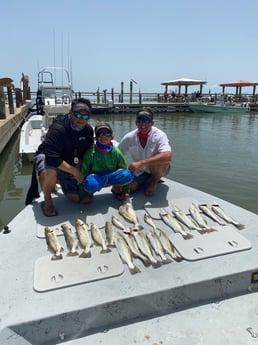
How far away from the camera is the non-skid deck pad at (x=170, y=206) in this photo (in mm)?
3338

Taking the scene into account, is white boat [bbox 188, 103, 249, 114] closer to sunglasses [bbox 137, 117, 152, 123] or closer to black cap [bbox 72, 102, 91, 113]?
sunglasses [bbox 137, 117, 152, 123]

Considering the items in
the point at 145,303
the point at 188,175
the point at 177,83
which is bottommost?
the point at 188,175

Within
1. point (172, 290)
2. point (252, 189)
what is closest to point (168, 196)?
point (172, 290)

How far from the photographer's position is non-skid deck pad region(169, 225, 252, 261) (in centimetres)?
254

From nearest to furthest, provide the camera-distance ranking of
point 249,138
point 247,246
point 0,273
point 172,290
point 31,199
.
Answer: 1. point 172,290
2. point 0,273
3. point 247,246
4. point 31,199
5. point 249,138

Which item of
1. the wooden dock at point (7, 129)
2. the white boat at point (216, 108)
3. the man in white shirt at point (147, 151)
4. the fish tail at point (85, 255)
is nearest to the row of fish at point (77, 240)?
the fish tail at point (85, 255)

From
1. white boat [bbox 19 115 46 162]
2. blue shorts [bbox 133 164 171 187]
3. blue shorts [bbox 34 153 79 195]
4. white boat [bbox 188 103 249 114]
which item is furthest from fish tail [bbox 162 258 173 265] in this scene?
white boat [bbox 188 103 249 114]

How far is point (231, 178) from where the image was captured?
26.5ft

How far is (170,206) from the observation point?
11.6 feet

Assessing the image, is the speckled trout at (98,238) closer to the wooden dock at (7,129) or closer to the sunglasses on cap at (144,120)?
the sunglasses on cap at (144,120)

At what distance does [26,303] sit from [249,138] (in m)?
14.8

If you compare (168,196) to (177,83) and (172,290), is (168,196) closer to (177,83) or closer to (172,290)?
(172,290)

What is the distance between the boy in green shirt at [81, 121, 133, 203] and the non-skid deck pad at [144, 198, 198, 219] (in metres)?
0.42

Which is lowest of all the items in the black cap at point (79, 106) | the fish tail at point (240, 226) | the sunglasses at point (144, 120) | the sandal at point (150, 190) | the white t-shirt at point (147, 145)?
the fish tail at point (240, 226)
